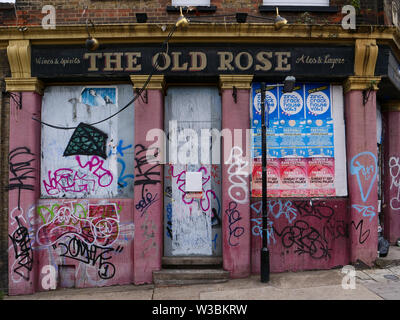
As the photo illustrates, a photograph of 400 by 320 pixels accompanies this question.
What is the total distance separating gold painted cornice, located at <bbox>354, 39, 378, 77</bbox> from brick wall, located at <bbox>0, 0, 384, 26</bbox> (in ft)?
2.17

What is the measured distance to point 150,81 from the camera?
703cm

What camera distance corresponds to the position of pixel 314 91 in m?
7.43

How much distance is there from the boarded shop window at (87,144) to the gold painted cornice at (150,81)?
0.40 metres

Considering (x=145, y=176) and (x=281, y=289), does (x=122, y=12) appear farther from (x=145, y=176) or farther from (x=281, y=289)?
(x=281, y=289)

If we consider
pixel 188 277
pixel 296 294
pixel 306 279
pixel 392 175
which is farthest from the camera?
pixel 392 175

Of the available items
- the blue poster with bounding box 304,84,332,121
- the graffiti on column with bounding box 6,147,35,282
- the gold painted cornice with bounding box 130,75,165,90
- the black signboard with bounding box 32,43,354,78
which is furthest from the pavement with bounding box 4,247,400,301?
the black signboard with bounding box 32,43,354,78

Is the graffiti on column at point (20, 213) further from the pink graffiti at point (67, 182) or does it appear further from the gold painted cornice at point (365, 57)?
the gold painted cornice at point (365, 57)

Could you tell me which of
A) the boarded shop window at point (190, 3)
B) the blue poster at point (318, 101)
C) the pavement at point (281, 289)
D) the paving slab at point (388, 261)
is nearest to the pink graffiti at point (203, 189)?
the pavement at point (281, 289)

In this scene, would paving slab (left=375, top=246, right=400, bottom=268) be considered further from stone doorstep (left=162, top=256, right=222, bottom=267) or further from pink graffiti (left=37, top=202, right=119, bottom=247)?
pink graffiti (left=37, top=202, right=119, bottom=247)

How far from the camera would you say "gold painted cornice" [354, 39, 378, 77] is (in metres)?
6.98

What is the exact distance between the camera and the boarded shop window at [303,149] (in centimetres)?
727

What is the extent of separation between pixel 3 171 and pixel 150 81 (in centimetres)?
401

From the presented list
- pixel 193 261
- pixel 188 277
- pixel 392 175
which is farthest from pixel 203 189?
pixel 392 175

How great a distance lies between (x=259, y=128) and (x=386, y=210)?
4733mm
